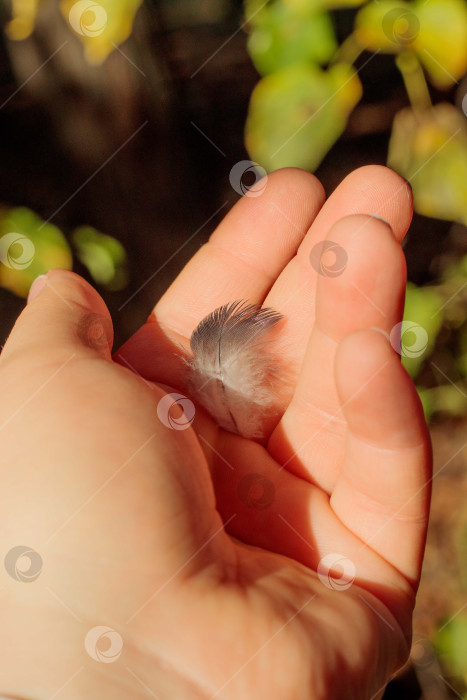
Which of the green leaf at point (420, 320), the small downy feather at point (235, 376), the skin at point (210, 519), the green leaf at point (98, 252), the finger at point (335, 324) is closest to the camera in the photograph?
the skin at point (210, 519)

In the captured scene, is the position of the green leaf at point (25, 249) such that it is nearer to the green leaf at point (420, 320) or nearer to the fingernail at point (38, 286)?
the fingernail at point (38, 286)

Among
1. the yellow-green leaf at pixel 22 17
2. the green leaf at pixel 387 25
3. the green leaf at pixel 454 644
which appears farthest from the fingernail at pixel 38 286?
the green leaf at pixel 454 644

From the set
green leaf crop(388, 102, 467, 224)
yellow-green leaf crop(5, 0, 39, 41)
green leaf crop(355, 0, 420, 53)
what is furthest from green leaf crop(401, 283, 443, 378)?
yellow-green leaf crop(5, 0, 39, 41)

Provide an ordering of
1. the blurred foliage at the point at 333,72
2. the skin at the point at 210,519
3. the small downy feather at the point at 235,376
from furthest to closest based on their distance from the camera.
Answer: the small downy feather at the point at 235,376, the blurred foliage at the point at 333,72, the skin at the point at 210,519

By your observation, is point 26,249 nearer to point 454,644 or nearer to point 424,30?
point 424,30

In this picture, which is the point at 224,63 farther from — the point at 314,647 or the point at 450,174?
the point at 314,647

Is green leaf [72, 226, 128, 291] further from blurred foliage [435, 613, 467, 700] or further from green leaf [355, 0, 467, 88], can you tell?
blurred foliage [435, 613, 467, 700]

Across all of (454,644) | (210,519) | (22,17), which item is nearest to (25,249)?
(22,17)
